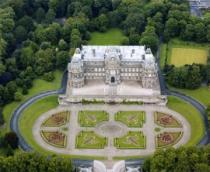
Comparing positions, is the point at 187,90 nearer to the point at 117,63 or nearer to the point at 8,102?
the point at 117,63

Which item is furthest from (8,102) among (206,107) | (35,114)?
(206,107)

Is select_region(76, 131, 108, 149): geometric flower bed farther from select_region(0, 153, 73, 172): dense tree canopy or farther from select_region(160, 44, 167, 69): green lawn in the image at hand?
select_region(160, 44, 167, 69): green lawn

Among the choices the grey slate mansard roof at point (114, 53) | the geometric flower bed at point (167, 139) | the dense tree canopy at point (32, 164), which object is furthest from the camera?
the grey slate mansard roof at point (114, 53)

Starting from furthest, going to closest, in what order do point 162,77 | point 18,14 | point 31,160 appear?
1. point 18,14
2. point 162,77
3. point 31,160

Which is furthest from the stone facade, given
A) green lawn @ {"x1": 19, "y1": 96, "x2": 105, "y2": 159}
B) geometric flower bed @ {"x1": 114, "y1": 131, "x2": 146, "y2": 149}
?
geometric flower bed @ {"x1": 114, "y1": 131, "x2": 146, "y2": 149}

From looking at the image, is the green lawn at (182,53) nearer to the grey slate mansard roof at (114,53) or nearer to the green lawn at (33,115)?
the grey slate mansard roof at (114,53)

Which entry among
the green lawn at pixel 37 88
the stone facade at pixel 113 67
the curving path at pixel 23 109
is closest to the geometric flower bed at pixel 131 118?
the stone facade at pixel 113 67
